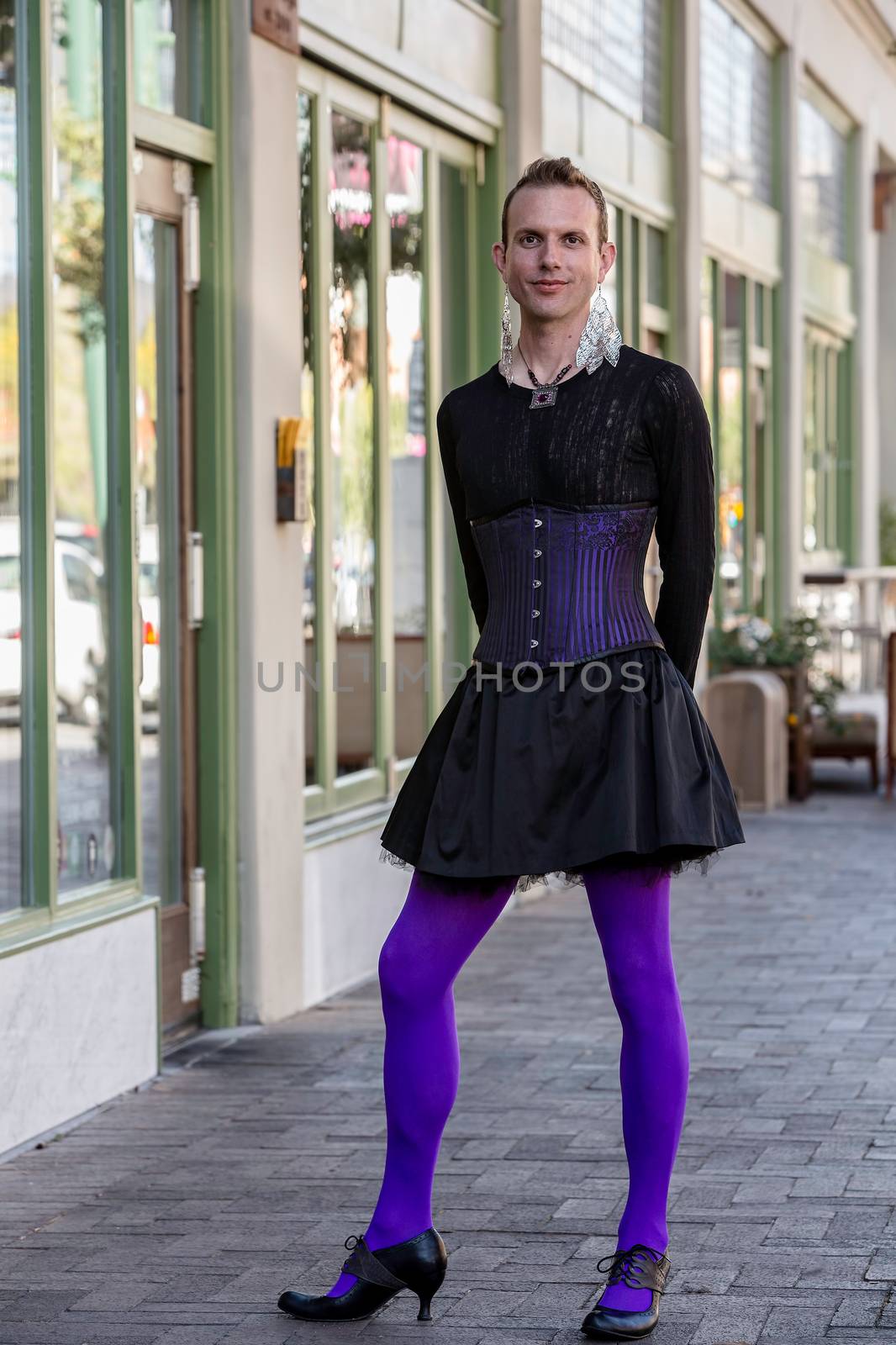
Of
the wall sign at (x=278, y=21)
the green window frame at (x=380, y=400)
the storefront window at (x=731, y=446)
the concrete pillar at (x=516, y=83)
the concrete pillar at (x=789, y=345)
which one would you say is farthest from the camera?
the concrete pillar at (x=789, y=345)

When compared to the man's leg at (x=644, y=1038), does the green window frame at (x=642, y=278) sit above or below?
above

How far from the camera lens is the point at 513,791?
139 inches

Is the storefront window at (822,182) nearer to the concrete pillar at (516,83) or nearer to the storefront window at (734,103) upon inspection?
the storefront window at (734,103)

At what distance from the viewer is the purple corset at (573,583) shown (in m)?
3.60

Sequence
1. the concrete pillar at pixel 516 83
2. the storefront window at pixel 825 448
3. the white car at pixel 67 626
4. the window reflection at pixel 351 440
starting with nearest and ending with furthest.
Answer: the white car at pixel 67 626, the window reflection at pixel 351 440, the concrete pillar at pixel 516 83, the storefront window at pixel 825 448

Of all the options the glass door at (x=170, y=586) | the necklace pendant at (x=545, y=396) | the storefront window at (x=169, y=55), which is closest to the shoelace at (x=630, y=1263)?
the necklace pendant at (x=545, y=396)

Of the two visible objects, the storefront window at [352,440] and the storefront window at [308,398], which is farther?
the storefront window at [352,440]

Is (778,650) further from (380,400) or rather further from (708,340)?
(380,400)

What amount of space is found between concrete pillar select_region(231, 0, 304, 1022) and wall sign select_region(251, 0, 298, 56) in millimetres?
30

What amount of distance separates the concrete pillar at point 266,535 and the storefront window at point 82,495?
1.40 ft

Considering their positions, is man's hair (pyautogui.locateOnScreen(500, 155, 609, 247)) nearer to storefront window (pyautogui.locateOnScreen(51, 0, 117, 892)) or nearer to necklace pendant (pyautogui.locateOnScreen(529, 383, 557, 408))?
necklace pendant (pyautogui.locateOnScreen(529, 383, 557, 408))

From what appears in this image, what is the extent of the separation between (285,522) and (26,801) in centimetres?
151

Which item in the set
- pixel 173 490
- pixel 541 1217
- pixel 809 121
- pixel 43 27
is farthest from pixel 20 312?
pixel 809 121

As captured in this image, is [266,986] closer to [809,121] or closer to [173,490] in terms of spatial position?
[173,490]
